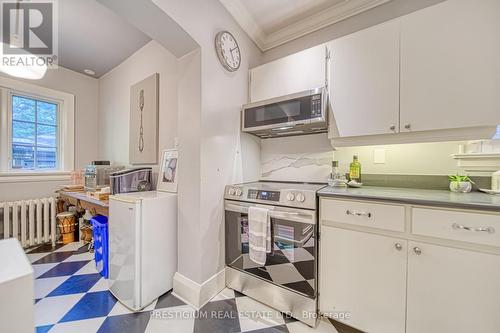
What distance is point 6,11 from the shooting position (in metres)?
1.81

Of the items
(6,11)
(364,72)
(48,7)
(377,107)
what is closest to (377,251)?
(377,107)

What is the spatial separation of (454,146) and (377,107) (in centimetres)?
65

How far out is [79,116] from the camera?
3.08m

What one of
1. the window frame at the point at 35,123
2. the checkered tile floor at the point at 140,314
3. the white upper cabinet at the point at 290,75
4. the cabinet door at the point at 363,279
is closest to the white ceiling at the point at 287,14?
the white upper cabinet at the point at 290,75

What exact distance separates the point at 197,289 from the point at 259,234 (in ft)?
2.25

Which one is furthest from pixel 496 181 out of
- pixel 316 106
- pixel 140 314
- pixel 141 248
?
pixel 140 314

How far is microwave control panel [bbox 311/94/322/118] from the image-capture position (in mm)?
1478

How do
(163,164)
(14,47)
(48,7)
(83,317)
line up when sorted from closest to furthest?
1. (83,317)
2. (48,7)
3. (163,164)
4. (14,47)

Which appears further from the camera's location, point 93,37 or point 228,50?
point 93,37

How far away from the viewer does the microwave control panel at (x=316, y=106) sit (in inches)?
58.2

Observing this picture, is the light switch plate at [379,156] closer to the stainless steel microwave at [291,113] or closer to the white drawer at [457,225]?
the stainless steel microwave at [291,113]

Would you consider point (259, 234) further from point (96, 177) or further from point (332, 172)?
point (96, 177)

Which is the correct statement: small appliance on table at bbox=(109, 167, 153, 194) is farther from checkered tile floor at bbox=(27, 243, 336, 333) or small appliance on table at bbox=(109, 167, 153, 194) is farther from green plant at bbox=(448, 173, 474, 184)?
green plant at bbox=(448, 173, 474, 184)

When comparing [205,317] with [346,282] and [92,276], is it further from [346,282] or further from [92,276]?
[92,276]
